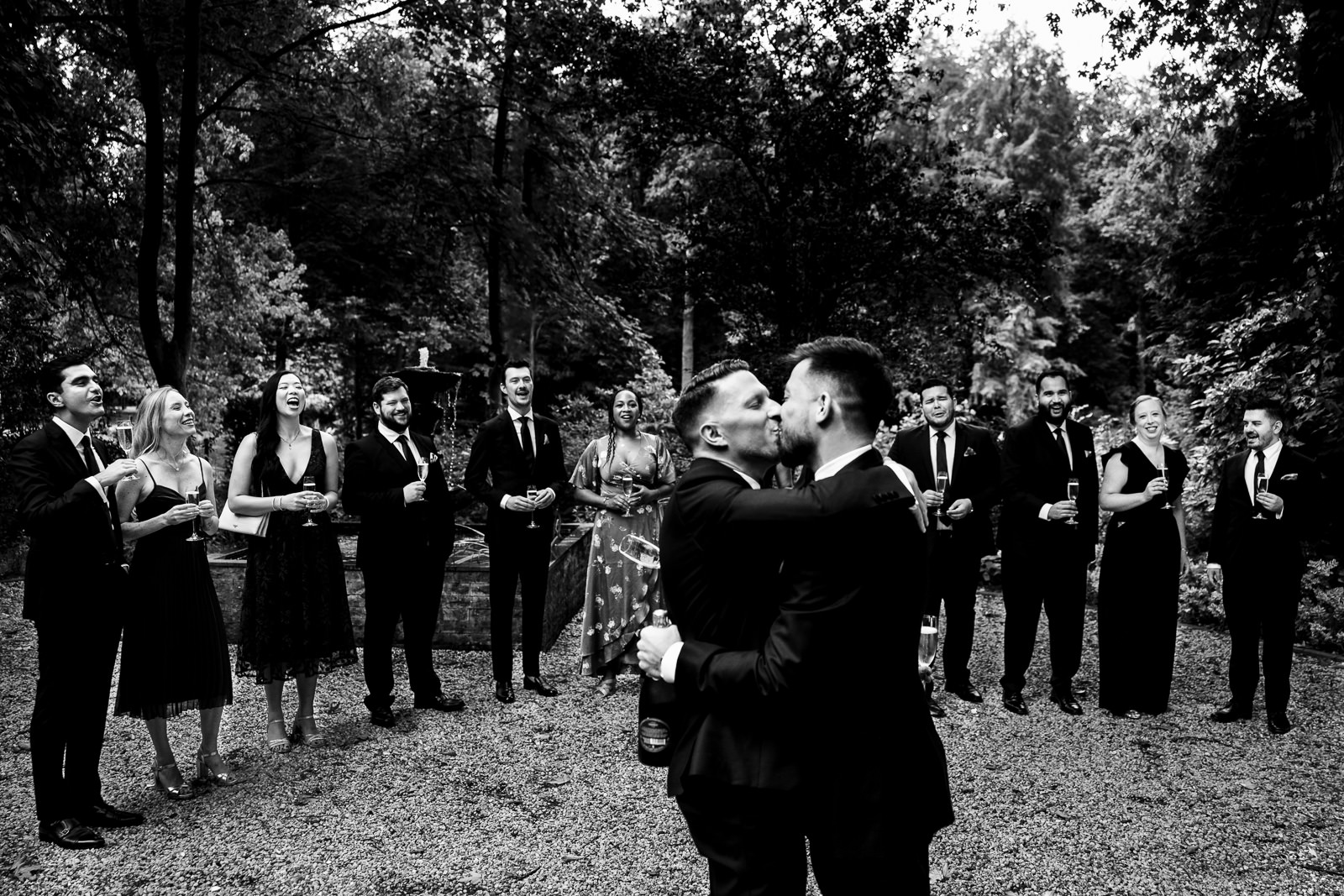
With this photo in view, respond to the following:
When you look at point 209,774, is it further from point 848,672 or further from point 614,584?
point 848,672

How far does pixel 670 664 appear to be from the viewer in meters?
2.36

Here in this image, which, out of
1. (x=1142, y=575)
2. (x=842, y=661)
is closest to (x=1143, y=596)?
(x=1142, y=575)

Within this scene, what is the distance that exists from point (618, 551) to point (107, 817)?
11.2 feet

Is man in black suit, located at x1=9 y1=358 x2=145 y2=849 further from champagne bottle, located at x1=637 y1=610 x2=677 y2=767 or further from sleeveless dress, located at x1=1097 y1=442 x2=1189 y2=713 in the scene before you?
sleeveless dress, located at x1=1097 y1=442 x2=1189 y2=713

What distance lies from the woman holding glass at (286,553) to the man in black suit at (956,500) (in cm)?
381

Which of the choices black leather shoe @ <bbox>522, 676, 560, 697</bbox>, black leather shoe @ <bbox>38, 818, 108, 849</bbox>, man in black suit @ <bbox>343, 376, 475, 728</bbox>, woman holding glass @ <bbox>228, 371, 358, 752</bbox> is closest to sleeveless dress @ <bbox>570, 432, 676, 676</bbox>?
black leather shoe @ <bbox>522, 676, 560, 697</bbox>

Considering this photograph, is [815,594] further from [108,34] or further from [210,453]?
[210,453]

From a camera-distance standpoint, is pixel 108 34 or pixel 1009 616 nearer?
pixel 1009 616

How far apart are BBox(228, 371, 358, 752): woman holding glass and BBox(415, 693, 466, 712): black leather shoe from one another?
2.71 feet

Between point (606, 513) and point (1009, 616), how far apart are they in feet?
9.55

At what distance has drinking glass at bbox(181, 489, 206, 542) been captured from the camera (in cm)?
491

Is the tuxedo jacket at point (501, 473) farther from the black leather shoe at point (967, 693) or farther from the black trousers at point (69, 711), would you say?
the black leather shoe at point (967, 693)

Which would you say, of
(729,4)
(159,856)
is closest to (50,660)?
(159,856)

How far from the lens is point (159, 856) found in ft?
13.8
